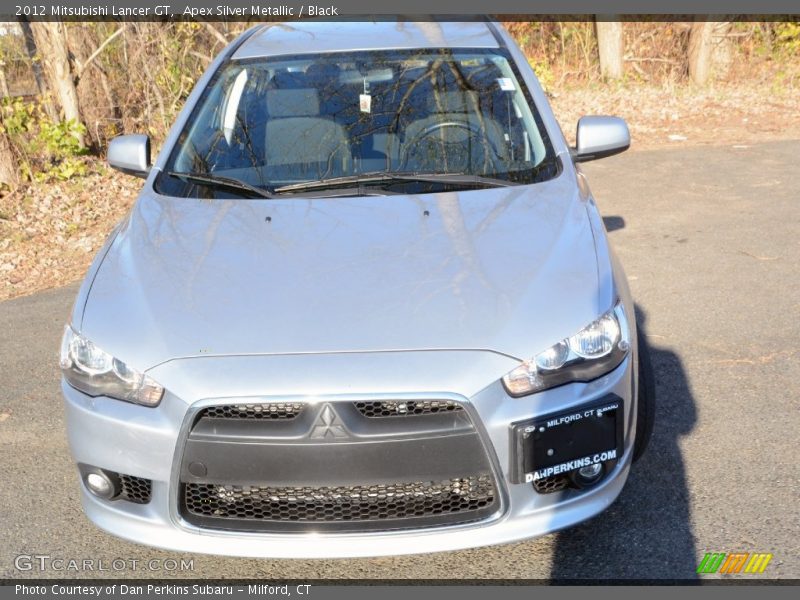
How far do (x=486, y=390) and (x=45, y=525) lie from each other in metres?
1.91

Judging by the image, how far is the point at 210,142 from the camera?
4.32 metres

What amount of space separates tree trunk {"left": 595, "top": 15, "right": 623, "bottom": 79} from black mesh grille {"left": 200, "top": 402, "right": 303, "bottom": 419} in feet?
43.5

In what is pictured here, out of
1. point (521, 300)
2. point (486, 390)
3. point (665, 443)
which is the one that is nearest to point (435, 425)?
point (486, 390)

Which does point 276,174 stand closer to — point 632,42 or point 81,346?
point 81,346

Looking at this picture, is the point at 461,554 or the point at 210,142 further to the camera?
the point at 210,142

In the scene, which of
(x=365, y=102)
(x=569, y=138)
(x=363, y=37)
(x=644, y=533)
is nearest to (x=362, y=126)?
(x=365, y=102)

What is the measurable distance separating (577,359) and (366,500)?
773mm

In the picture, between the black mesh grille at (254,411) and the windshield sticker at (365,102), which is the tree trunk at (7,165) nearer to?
the windshield sticker at (365,102)

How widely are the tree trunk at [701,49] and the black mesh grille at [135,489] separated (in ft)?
43.4

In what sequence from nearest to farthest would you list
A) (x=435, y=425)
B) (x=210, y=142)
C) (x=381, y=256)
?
A: (x=435, y=425), (x=381, y=256), (x=210, y=142)

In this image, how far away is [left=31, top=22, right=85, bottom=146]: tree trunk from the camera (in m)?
9.30

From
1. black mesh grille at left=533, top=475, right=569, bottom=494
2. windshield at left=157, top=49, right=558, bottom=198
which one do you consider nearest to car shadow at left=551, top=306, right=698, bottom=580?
black mesh grille at left=533, top=475, right=569, bottom=494

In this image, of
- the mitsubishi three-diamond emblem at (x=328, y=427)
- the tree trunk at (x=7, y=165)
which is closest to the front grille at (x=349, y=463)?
the mitsubishi three-diamond emblem at (x=328, y=427)

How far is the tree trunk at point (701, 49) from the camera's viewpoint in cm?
1450
